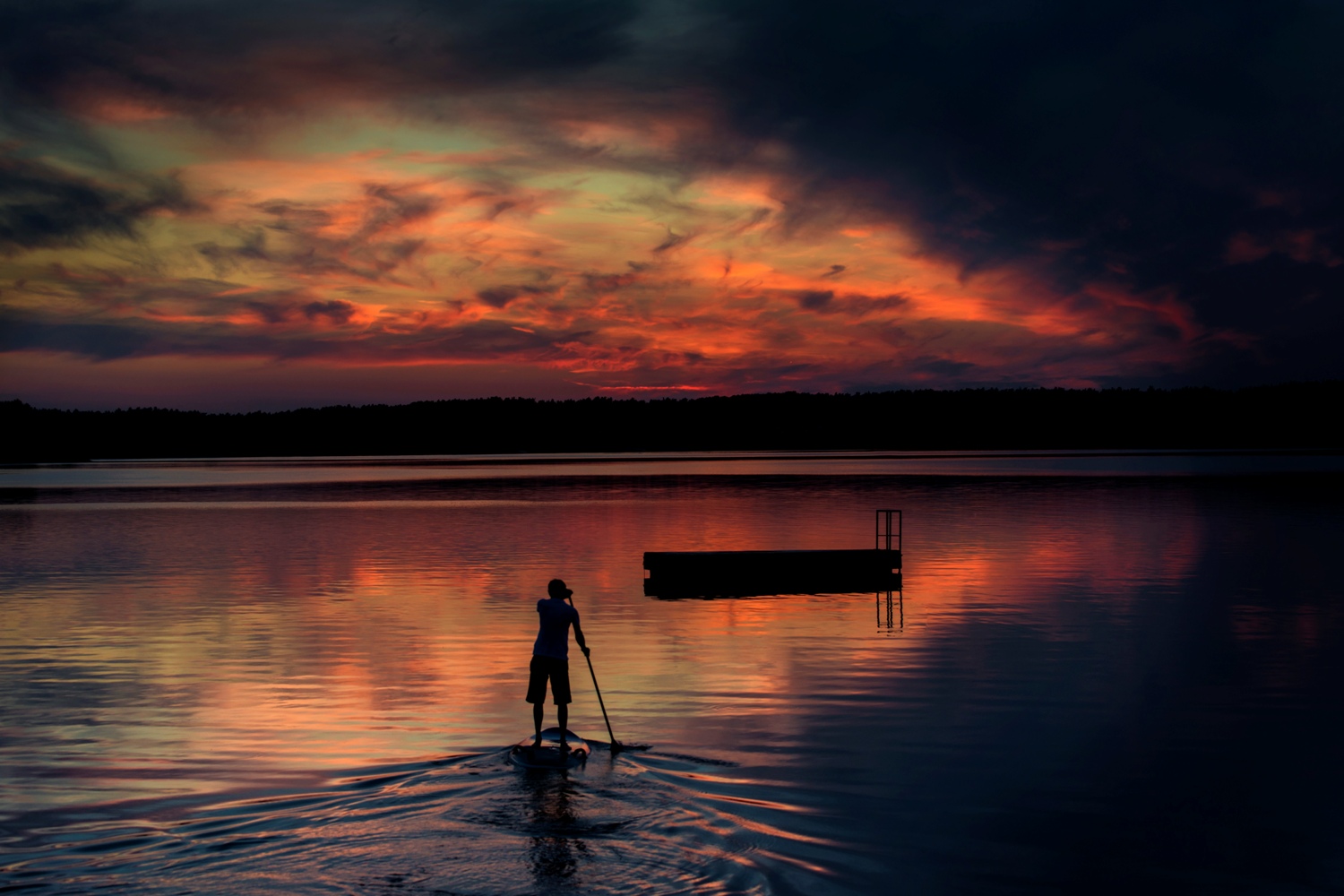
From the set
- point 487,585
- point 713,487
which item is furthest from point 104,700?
point 713,487

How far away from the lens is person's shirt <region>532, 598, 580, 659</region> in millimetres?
15523

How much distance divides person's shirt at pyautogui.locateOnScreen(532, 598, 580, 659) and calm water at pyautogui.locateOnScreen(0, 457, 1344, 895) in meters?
1.52

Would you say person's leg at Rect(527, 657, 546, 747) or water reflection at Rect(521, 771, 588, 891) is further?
person's leg at Rect(527, 657, 546, 747)

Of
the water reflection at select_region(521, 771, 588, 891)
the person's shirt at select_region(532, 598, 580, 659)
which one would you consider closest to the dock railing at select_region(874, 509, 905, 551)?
the person's shirt at select_region(532, 598, 580, 659)

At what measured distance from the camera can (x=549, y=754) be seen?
1447cm

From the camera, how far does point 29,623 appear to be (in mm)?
29000

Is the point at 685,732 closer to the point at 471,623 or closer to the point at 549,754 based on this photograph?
the point at 549,754

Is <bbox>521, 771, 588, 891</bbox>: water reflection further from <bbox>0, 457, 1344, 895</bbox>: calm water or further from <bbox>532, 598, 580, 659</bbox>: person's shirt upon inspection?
<bbox>532, 598, 580, 659</bbox>: person's shirt

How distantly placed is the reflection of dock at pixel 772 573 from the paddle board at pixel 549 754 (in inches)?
823

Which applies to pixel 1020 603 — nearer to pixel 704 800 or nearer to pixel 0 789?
pixel 704 800

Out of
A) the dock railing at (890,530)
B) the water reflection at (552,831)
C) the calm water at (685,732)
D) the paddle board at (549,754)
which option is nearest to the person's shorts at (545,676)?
the paddle board at (549,754)

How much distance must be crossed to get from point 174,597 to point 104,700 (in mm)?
15501

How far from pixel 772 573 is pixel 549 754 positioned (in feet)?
78.6

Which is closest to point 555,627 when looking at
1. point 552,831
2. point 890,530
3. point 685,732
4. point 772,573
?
point 685,732
